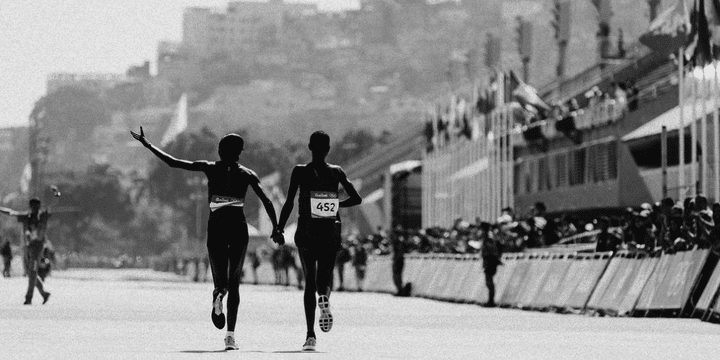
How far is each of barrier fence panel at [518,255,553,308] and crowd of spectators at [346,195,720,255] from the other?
0.93m

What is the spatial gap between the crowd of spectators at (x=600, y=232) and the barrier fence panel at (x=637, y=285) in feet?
0.59

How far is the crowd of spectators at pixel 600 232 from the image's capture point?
28.6 meters

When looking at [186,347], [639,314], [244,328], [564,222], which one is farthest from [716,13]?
[186,347]

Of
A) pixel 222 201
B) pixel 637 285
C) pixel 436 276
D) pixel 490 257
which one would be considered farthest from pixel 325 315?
pixel 436 276

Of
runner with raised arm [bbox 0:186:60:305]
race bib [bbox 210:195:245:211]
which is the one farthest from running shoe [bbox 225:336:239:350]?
runner with raised arm [bbox 0:186:60:305]

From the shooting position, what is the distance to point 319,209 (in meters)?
19.8

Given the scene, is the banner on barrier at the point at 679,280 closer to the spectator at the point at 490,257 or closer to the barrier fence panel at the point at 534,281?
the barrier fence panel at the point at 534,281

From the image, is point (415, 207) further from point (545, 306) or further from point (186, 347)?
point (186, 347)

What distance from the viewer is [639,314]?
1167 inches

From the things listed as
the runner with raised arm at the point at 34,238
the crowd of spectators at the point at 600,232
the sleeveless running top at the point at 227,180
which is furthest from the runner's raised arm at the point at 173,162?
the runner with raised arm at the point at 34,238

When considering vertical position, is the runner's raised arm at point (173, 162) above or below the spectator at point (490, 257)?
above

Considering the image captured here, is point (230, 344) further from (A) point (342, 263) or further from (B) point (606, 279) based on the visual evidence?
(A) point (342, 263)

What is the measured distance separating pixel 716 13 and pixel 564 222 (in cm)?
617

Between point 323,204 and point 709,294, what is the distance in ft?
29.3
